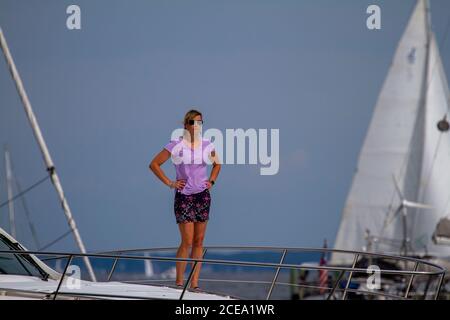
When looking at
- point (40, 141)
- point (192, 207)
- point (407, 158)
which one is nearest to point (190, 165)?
point (192, 207)

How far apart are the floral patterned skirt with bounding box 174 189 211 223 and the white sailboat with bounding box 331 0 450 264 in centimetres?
2535

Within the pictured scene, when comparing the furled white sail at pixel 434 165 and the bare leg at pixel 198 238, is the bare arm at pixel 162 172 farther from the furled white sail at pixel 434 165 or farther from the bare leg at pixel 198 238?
the furled white sail at pixel 434 165

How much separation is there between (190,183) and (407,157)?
2824 cm

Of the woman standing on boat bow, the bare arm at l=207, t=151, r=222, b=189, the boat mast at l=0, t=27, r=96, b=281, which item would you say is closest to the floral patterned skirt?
the woman standing on boat bow

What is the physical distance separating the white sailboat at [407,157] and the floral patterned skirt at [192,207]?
25.3m

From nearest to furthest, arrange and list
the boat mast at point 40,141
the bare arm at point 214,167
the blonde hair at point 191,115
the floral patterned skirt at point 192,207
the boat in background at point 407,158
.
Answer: the blonde hair at point 191,115 < the floral patterned skirt at point 192,207 < the bare arm at point 214,167 < the boat mast at point 40,141 < the boat in background at point 407,158

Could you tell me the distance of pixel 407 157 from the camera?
1409 inches

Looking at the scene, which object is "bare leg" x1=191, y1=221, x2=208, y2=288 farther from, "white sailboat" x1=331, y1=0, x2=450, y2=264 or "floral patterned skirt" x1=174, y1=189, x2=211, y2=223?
"white sailboat" x1=331, y1=0, x2=450, y2=264

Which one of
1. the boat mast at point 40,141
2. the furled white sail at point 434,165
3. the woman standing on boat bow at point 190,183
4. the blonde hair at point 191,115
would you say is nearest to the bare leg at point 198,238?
the woman standing on boat bow at point 190,183

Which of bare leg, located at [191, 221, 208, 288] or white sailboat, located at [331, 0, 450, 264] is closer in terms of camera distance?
bare leg, located at [191, 221, 208, 288]

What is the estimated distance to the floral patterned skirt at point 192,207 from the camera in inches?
320

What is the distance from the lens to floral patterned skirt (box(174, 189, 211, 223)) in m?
8.14

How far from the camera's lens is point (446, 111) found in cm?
3469
